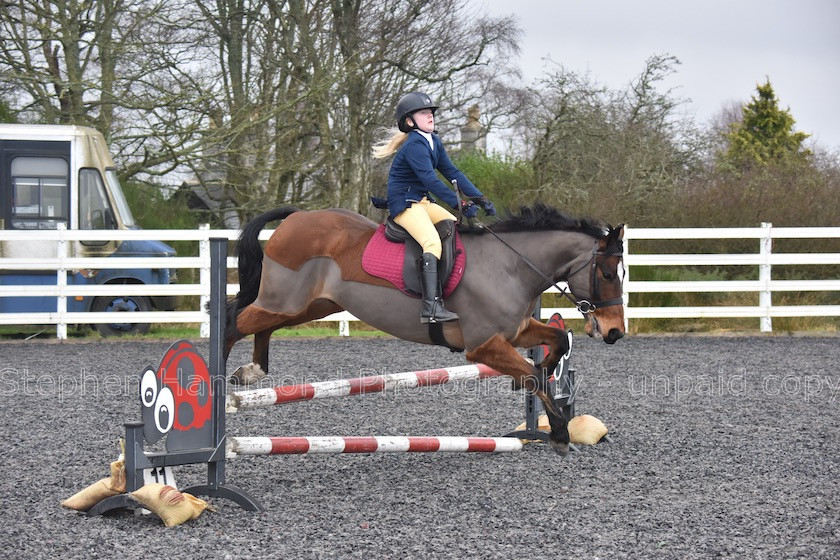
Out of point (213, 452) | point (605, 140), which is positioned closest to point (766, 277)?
point (605, 140)

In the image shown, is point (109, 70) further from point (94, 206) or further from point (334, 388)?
point (334, 388)

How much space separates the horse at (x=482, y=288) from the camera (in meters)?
5.61

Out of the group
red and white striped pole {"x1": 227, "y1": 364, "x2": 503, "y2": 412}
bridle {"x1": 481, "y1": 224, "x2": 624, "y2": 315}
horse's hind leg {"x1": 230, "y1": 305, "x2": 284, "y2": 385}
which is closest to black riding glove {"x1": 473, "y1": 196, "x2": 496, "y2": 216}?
bridle {"x1": 481, "y1": 224, "x2": 624, "y2": 315}

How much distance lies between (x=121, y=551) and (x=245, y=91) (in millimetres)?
13510

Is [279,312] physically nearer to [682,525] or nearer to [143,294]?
[682,525]

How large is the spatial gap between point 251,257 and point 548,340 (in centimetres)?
201

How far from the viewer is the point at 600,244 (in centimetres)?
573

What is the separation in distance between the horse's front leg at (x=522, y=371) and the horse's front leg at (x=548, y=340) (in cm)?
43

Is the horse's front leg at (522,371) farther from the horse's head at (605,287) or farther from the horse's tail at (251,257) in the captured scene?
the horse's tail at (251,257)

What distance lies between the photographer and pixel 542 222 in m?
5.93

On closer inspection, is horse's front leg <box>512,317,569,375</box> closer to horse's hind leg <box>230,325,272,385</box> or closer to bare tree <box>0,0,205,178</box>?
horse's hind leg <box>230,325,272,385</box>

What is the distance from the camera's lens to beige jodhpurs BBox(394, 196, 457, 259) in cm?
553

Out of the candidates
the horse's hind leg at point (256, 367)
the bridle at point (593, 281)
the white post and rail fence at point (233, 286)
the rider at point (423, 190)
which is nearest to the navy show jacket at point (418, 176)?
the rider at point (423, 190)

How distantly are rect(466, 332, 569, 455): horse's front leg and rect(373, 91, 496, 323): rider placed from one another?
0.86 feet
